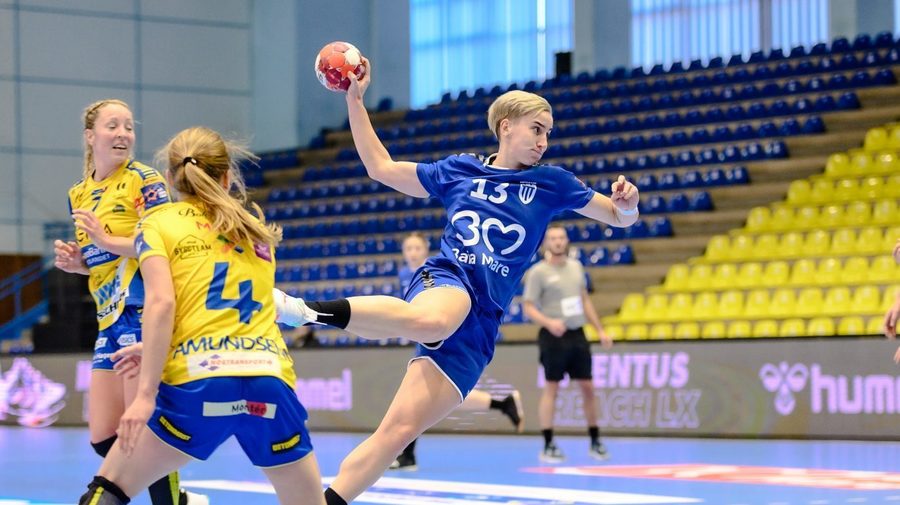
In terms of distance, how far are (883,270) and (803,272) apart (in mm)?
926

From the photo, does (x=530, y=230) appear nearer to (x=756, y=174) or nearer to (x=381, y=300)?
(x=381, y=300)

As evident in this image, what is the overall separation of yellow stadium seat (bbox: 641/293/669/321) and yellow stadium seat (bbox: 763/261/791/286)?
1190 mm

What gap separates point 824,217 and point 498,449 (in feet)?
19.6

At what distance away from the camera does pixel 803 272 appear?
1454 cm

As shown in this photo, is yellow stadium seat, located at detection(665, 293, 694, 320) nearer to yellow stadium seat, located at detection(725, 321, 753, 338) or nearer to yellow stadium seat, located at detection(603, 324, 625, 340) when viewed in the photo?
yellow stadium seat, located at detection(603, 324, 625, 340)

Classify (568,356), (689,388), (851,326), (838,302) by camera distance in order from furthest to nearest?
(838,302)
(851,326)
(689,388)
(568,356)

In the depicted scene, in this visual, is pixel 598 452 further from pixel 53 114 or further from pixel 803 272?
pixel 53 114

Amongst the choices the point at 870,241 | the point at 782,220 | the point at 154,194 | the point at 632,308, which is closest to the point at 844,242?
the point at 870,241

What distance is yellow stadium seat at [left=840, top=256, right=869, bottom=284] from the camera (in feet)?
46.0

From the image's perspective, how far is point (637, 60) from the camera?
26.7 meters

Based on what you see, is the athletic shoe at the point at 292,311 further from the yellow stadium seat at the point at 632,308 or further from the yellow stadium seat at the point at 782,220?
the yellow stadium seat at the point at 782,220

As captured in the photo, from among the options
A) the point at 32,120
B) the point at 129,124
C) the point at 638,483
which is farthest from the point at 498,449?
the point at 32,120

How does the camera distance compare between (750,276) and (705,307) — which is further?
(750,276)

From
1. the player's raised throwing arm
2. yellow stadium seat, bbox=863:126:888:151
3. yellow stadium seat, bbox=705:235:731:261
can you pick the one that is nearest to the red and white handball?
the player's raised throwing arm
